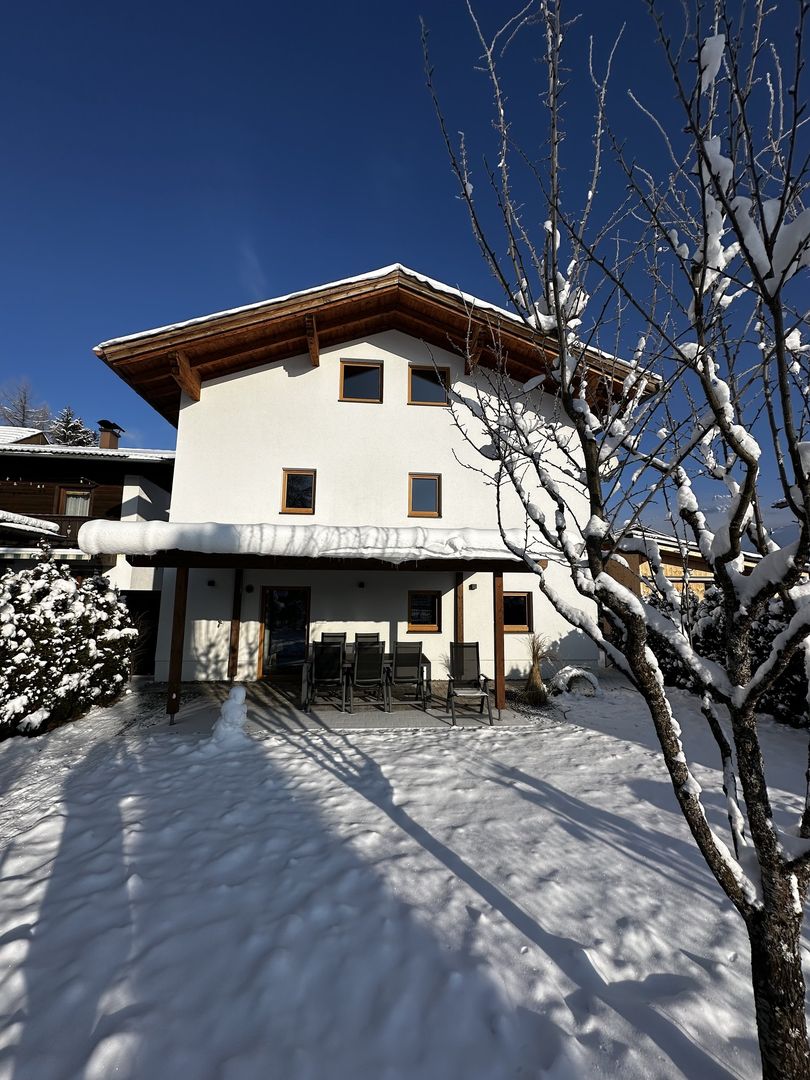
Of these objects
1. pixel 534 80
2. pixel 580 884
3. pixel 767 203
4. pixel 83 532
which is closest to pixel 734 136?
pixel 767 203

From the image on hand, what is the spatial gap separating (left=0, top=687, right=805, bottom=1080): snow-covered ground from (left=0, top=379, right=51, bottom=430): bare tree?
35329 millimetres

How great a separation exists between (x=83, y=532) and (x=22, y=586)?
1004mm

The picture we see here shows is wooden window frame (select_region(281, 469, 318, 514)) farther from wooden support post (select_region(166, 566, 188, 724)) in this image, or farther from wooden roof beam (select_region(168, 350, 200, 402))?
wooden support post (select_region(166, 566, 188, 724))

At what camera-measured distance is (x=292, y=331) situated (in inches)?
420

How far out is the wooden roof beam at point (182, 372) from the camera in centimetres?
983

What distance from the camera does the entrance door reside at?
1037cm

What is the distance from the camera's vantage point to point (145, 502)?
13.8 metres

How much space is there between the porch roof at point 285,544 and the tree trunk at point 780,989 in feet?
16.8

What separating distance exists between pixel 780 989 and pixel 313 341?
37.0 feet

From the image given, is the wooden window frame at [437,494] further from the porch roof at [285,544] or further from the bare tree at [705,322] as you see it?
the bare tree at [705,322]

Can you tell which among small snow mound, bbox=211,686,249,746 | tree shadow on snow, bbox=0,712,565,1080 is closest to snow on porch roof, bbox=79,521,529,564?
small snow mound, bbox=211,686,249,746

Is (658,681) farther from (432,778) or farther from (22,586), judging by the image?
(22,586)

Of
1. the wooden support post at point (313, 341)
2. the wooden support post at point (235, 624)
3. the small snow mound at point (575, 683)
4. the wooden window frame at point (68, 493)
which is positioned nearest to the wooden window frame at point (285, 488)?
the wooden support post at point (235, 624)

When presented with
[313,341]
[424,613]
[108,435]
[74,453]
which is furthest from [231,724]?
[108,435]
